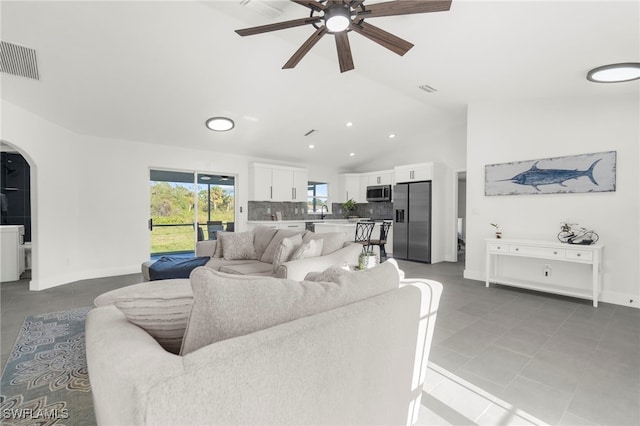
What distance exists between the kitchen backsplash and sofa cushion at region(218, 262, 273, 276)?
332cm

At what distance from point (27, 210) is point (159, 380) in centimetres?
795

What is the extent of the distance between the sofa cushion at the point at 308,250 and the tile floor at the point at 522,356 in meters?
1.47

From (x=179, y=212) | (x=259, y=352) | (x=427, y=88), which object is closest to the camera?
(x=259, y=352)

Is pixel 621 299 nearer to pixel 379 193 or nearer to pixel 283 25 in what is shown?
pixel 379 193

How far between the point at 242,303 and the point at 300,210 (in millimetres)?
7138

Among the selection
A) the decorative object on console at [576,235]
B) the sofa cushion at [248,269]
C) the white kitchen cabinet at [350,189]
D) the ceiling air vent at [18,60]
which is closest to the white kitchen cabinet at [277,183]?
the white kitchen cabinet at [350,189]

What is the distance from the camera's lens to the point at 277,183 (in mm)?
7219

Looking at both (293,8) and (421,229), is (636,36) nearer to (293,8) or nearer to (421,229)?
(293,8)

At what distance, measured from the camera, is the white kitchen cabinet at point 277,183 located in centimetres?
688

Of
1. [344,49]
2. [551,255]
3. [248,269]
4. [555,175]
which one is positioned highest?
[344,49]

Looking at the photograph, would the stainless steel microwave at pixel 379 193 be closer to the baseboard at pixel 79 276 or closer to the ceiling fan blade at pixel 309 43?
the ceiling fan blade at pixel 309 43

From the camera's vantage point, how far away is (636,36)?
2768 mm

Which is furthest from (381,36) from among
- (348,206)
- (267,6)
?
(348,206)

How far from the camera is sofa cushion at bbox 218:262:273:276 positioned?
354 cm
